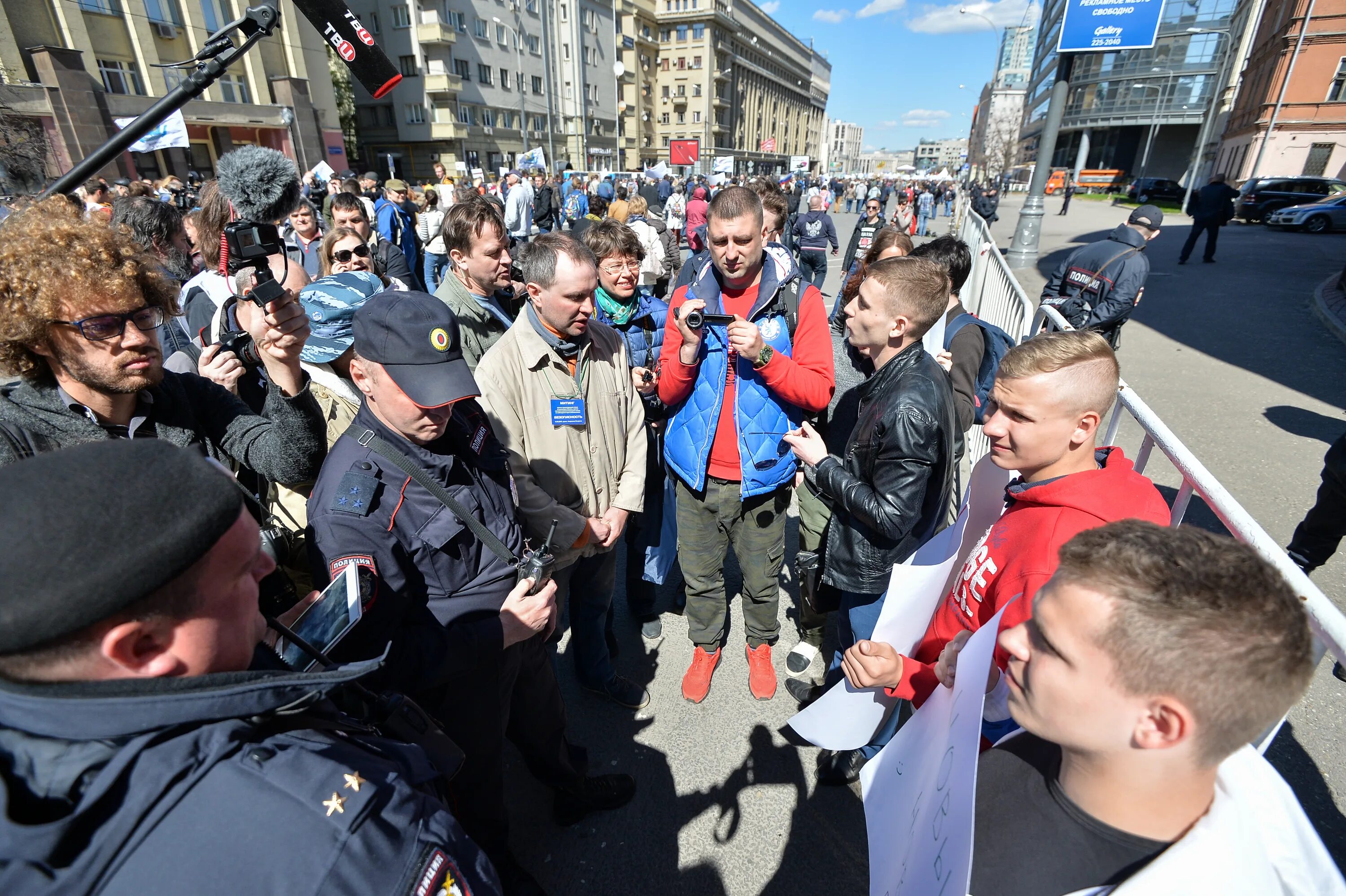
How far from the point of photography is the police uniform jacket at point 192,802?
2.36 feet

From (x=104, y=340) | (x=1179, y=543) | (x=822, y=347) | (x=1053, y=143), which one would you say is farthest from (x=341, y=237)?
(x=1053, y=143)

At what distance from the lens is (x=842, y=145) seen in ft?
525

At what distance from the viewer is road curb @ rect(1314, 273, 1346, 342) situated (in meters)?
8.46

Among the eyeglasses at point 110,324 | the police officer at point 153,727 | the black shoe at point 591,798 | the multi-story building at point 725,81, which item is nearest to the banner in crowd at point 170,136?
the eyeglasses at point 110,324

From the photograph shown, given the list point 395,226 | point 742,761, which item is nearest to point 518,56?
point 395,226

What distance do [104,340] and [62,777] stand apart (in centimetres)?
147

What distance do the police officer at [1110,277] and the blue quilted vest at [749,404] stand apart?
366 centimetres

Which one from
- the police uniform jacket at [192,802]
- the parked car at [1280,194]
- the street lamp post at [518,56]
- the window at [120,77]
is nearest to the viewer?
the police uniform jacket at [192,802]

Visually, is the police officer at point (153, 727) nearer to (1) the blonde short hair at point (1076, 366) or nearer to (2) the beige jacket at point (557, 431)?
(2) the beige jacket at point (557, 431)

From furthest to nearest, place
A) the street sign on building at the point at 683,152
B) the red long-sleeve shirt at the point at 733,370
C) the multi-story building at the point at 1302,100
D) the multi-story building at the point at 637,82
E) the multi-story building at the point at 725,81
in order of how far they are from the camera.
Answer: the multi-story building at the point at 725,81, the multi-story building at the point at 637,82, the street sign on building at the point at 683,152, the multi-story building at the point at 1302,100, the red long-sleeve shirt at the point at 733,370

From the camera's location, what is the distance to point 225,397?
216cm

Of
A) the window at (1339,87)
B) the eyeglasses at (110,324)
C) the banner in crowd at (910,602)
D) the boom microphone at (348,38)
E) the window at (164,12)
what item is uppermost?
the window at (164,12)

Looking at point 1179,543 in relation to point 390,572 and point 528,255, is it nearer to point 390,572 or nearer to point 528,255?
point 390,572

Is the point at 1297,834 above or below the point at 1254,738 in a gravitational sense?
below
